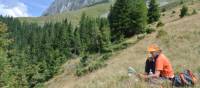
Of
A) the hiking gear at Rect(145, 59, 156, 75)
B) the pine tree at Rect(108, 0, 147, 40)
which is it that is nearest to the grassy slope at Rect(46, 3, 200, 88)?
the hiking gear at Rect(145, 59, 156, 75)

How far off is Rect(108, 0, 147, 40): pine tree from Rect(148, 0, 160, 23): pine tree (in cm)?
407

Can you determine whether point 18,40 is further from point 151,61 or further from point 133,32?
point 151,61

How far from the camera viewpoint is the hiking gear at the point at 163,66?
50.3 feet

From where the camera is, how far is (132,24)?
62.8 meters

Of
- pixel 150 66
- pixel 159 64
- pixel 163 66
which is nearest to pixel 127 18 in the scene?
pixel 150 66

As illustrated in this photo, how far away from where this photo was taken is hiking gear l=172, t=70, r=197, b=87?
14.9 meters

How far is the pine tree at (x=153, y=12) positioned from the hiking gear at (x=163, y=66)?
5374 cm

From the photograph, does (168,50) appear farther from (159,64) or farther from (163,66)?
(159,64)

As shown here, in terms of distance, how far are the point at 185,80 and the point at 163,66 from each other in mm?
949

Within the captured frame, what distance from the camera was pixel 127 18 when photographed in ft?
206

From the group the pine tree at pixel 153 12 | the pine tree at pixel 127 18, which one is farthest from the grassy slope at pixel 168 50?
the pine tree at pixel 153 12

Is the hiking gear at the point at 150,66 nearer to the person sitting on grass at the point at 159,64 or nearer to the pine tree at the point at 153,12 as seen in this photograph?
the person sitting on grass at the point at 159,64

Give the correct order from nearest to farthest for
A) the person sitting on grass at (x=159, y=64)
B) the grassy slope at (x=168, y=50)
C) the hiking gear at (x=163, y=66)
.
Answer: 1. the person sitting on grass at (x=159, y=64)
2. the hiking gear at (x=163, y=66)
3. the grassy slope at (x=168, y=50)

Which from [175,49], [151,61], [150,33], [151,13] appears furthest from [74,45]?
[151,61]
